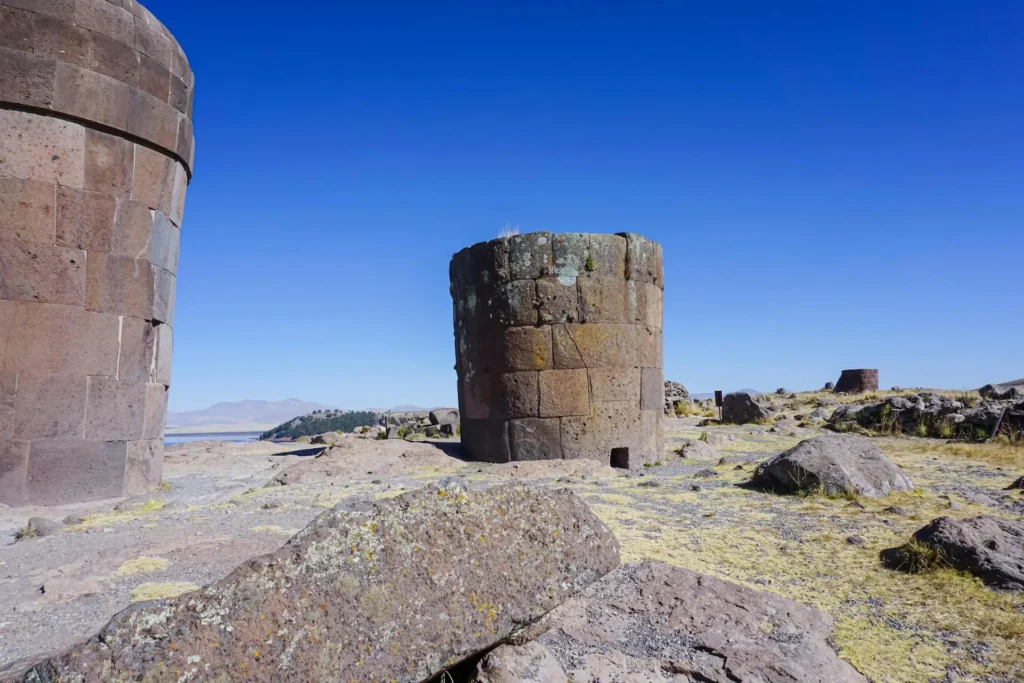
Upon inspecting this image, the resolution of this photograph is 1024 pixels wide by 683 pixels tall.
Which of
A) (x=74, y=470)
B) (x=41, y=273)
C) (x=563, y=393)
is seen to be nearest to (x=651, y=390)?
(x=563, y=393)

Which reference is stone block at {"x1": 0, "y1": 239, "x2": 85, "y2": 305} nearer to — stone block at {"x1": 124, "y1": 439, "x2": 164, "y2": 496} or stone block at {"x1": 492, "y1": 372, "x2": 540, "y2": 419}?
stone block at {"x1": 124, "y1": 439, "x2": 164, "y2": 496}

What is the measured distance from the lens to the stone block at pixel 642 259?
8.74 m

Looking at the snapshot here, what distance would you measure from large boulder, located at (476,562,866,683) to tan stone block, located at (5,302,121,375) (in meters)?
5.03

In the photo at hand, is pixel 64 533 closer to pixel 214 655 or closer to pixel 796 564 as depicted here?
pixel 214 655

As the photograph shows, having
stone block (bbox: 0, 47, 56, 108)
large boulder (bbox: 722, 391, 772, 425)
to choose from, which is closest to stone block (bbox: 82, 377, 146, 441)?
stone block (bbox: 0, 47, 56, 108)

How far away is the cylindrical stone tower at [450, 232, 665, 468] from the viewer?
8430mm

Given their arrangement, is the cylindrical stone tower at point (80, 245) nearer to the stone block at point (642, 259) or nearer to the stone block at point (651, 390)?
the stone block at point (642, 259)

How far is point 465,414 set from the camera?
9492mm

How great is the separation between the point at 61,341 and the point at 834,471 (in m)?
6.81

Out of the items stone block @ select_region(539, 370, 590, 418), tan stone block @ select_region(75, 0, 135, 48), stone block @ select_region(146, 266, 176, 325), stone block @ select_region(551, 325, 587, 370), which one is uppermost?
tan stone block @ select_region(75, 0, 135, 48)

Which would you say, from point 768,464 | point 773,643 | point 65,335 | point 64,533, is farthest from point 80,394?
point 768,464

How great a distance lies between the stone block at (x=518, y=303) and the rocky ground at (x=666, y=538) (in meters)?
1.81

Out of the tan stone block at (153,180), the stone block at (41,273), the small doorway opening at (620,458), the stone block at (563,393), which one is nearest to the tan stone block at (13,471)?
the stone block at (41,273)

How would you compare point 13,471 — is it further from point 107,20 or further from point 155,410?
point 107,20
